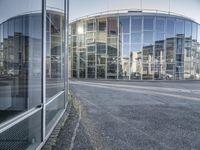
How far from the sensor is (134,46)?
28.8 m

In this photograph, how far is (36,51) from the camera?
4.97m

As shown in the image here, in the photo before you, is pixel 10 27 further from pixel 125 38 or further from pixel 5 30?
pixel 125 38

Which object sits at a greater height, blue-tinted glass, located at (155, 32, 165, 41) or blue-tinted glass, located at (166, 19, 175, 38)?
blue-tinted glass, located at (166, 19, 175, 38)

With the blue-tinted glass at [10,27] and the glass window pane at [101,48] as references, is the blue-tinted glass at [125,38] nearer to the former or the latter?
the glass window pane at [101,48]

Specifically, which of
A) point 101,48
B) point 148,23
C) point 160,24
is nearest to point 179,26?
point 160,24

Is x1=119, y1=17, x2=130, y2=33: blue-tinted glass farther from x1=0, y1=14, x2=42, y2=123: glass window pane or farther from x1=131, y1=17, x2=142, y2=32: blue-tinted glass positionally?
x1=0, y1=14, x2=42, y2=123: glass window pane

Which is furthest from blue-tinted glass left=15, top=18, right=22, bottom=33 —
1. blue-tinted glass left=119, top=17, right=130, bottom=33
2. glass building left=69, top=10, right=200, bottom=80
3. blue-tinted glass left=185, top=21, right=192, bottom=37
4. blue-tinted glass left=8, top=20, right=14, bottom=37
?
blue-tinted glass left=185, top=21, right=192, bottom=37

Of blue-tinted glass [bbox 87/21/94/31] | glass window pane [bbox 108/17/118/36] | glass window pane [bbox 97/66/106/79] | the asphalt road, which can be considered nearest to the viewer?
the asphalt road

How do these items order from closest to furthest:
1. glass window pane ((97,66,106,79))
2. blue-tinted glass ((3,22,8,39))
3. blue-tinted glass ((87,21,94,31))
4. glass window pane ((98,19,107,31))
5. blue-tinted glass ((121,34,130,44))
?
blue-tinted glass ((3,22,8,39)), blue-tinted glass ((121,34,130,44)), glass window pane ((97,66,106,79)), glass window pane ((98,19,107,31)), blue-tinted glass ((87,21,94,31))

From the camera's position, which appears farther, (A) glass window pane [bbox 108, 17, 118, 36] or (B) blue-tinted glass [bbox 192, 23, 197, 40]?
(B) blue-tinted glass [bbox 192, 23, 197, 40]

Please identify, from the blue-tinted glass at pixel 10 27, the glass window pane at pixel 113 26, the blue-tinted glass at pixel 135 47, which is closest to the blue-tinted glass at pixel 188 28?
the blue-tinted glass at pixel 135 47

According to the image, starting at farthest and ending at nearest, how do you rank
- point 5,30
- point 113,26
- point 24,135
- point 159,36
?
point 113,26, point 159,36, point 5,30, point 24,135

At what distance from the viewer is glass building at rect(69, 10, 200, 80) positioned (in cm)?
2886

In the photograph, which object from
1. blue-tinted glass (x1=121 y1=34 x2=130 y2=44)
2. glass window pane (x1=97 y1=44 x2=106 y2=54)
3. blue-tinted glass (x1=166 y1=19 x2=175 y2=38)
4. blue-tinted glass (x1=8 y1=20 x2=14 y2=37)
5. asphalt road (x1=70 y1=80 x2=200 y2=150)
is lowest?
asphalt road (x1=70 y1=80 x2=200 y2=150)
